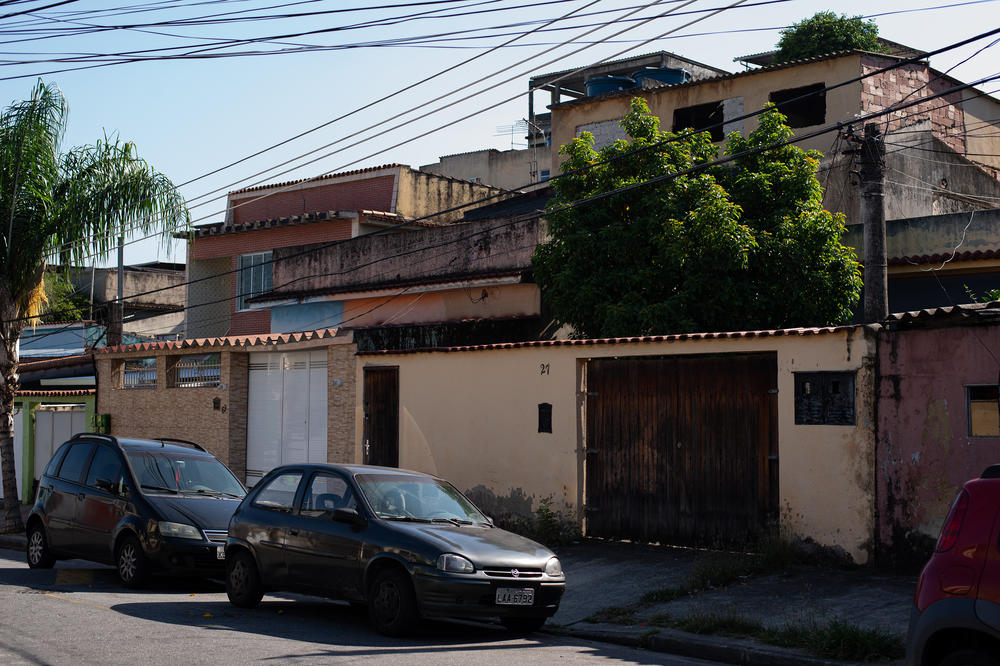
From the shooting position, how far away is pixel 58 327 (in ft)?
137

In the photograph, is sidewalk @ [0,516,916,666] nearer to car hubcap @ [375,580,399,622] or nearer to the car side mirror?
car hubcap @ [375,580,399,622]

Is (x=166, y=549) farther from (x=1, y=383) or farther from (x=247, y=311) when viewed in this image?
(x=247, y=311)

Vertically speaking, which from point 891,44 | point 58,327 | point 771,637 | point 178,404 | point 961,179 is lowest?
point 771,637

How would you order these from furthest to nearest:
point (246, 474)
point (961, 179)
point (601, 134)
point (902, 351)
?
1. point (601, 134)
2. point (961, 179)
3. point (246, 474)
4. point (902, 351)

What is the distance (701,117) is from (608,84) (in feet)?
18.7

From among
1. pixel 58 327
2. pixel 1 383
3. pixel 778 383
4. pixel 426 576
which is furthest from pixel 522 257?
pixel 58 327

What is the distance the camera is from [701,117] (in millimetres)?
31344

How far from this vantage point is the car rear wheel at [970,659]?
219 inches

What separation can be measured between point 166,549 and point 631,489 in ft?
19.1

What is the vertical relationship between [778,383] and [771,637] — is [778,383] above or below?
above

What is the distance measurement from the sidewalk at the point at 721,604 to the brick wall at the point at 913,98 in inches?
740

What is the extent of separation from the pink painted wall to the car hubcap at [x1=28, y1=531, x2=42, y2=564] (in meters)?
10.3

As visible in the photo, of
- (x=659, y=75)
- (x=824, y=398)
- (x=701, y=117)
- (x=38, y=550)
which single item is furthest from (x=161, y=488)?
(x=659, y=75)

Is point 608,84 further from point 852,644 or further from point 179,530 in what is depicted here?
point 852,644
